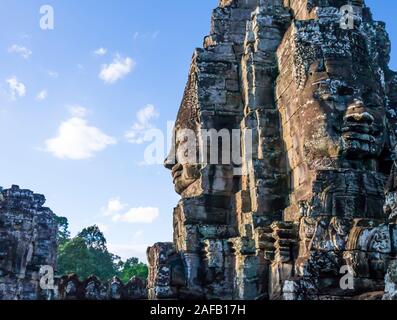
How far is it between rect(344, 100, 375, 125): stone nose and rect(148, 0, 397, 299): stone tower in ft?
0.08

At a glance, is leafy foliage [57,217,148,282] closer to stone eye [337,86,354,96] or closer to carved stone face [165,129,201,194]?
carved stone face [165,129,201,194]

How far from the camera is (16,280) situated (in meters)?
13.8

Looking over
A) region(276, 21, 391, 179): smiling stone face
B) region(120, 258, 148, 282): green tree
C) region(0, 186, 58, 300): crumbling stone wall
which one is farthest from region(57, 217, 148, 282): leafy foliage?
region(276, 21, 391, 179): smiling stone face

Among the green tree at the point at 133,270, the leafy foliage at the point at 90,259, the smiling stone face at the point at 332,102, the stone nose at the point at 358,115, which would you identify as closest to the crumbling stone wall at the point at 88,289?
the smiling stone face at the point at 332,102

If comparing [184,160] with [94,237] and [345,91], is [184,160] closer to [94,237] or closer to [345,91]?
[345,91]

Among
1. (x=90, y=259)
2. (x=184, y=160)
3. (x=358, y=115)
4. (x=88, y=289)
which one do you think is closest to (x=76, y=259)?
(x=90, y=259)

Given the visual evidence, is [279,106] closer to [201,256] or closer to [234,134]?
[234,134]

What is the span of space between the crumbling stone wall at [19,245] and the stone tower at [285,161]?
3.93m

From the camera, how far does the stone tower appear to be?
8414 mm

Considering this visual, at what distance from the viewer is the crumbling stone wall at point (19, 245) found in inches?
539

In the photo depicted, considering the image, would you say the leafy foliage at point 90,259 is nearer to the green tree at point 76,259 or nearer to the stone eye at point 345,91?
the green tree at point 76,259
